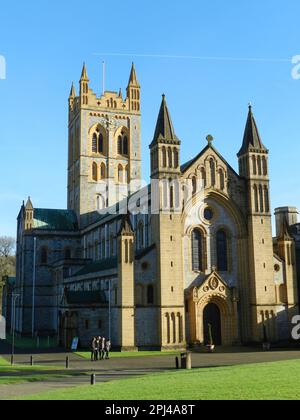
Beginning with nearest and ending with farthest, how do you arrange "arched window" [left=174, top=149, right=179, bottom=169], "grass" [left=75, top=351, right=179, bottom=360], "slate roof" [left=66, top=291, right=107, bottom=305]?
"grass" [left=75, top=351, right=179, bottom=360] < "arched window" [left=174, top=149, right=179, bottom=169] < "slate roof" [left=66, top=291, right=107, bottom=305]

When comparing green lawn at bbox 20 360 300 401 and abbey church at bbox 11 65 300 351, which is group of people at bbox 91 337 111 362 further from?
green lawn at bbox 20 360 300 401

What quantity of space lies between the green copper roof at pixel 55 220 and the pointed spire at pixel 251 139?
35762 millimetres

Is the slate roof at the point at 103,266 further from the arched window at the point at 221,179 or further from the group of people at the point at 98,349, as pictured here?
the arched window at the point at 221,179

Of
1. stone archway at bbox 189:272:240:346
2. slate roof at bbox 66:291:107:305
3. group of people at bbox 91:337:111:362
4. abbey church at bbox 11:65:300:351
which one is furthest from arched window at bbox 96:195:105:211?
group of people at bbox 91:337:111:362

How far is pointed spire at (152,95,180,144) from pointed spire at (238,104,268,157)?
8306mm

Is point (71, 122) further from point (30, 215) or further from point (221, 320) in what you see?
point (221, 320)

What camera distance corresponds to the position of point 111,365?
36.1m

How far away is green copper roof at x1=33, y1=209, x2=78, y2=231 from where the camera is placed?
81.9m

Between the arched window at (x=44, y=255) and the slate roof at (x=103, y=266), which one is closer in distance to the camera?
the slate roof at (x=103, y=266)

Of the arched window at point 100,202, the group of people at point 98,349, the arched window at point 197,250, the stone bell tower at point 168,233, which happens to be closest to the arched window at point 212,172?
the stone bell tower at point 168,233

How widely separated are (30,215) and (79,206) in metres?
7.79

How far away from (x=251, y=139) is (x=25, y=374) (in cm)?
3631

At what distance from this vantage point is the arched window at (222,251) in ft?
177
